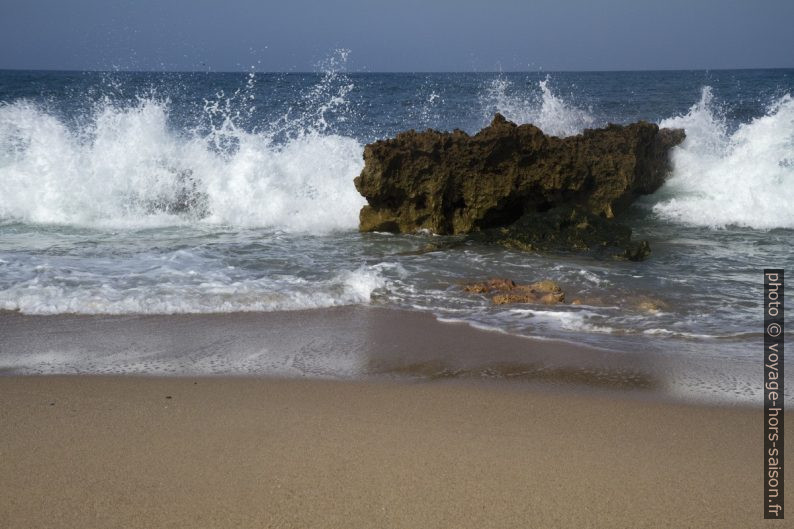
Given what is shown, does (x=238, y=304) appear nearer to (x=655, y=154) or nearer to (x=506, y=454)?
(x=506, y=454)

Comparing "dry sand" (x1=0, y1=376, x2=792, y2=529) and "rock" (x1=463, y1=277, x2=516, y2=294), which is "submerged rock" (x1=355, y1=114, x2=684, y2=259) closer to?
"rock" (x1=463, y1=277, x2=516, y2=294)

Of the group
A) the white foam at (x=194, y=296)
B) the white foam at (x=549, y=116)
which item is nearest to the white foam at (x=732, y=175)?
the white foam at (x=549, y=116)

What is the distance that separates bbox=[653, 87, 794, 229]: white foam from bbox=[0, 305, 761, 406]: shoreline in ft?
18.5

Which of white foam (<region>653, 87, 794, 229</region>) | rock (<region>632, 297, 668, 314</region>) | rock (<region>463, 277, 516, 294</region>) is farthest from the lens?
white foam (<region>653, 87, 794, 229</region>)

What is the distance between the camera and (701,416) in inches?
129

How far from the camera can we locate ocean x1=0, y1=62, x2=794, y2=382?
197 inches

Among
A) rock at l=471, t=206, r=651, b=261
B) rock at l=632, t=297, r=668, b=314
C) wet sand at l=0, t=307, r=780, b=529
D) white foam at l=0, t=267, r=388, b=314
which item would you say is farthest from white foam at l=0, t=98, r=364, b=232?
wet sand at l=0, t=307, r=780, b=529

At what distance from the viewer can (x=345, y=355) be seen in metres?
4.15

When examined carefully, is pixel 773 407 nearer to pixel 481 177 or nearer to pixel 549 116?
pixel 481 177

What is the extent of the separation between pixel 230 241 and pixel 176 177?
267 centimetres

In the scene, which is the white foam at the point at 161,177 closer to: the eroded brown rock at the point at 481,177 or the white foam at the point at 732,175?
the eroded brown rock at the point at 481,177

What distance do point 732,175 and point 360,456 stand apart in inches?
352

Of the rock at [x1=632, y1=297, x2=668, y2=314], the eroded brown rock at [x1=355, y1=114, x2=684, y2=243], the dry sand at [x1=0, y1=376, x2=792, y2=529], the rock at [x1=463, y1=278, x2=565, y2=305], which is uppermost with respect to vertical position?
the eroded brown rock at [x1=355, y1=114, x2=684, y2=243]

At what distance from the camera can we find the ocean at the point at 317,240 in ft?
16.4
